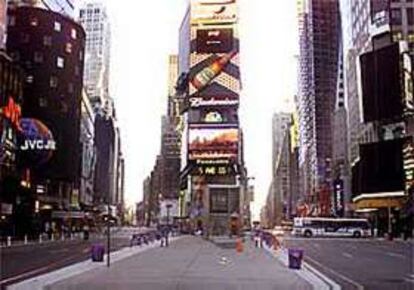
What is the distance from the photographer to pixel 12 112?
8119cm

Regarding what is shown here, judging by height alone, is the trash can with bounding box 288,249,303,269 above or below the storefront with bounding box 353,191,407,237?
below

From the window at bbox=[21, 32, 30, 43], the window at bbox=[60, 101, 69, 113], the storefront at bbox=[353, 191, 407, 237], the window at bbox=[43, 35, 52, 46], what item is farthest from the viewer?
the storefront at bbox=[353, 191, 407, 237]

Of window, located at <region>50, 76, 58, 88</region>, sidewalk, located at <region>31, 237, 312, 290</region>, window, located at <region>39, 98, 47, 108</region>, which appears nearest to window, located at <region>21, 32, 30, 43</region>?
window, located at <region>50, 76, 58, 88</region>

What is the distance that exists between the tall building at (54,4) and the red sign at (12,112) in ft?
112

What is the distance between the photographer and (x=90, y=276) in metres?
24.1

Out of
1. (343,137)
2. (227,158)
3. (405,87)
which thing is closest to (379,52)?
(405,87)

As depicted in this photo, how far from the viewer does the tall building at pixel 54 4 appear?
116m

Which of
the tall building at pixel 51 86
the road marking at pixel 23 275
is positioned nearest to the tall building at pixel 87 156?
the tall building at pixel 51 86

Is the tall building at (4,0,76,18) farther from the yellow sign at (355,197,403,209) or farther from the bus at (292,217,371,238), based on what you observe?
the yellow sign at (355,197,403,209)

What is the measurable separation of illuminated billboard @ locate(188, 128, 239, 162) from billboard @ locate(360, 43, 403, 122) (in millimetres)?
65353

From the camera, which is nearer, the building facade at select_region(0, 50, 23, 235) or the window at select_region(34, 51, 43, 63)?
the building facade at select_region(0, 50, 23, 235)

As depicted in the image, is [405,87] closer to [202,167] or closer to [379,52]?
[379,52]

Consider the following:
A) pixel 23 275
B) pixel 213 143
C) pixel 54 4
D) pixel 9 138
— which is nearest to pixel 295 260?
pixel 23 275

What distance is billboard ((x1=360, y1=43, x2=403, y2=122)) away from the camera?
395 ft
